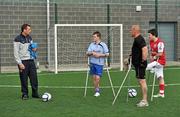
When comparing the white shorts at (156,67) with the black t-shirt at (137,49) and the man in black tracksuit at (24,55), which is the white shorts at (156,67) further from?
the man in black tracksuit at (24,55)

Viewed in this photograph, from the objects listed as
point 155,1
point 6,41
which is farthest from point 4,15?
point 155,1

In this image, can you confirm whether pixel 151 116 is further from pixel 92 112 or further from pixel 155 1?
pixel 155 1

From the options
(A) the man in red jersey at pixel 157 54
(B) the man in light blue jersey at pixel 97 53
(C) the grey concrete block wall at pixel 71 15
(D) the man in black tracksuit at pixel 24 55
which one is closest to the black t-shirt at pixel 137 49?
(A) the man in red jersey at pixel 157 54

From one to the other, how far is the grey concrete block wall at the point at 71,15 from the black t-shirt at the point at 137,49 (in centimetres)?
1407

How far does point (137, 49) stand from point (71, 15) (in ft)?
48.8

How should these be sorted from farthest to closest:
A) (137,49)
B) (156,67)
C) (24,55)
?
1. (156,67)
2. (24,55)
3. (137,49)

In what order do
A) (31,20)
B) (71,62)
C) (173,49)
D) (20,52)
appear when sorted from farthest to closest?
(173,49)
(31,20)
(71,62)
(20,52)

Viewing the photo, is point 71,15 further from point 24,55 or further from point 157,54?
point 157,54

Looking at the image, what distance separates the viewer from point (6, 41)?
23.8m

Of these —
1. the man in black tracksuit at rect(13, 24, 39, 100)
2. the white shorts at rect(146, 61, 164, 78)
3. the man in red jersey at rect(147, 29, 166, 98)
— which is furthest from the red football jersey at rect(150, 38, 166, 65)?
the man in black tracksuit at rect(13, 24, 39, 100)

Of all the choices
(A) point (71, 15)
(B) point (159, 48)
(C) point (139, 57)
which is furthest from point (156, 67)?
(A) point (71, 15)

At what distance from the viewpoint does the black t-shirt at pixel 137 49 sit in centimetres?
1047

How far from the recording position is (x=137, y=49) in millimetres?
10570

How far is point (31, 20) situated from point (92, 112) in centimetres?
1507
